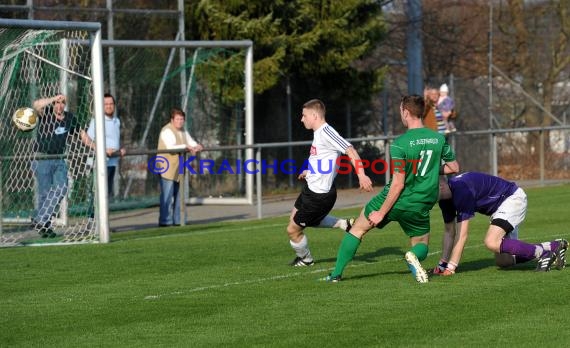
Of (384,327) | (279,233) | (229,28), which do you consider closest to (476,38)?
(229,28)

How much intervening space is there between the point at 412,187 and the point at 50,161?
7237mm

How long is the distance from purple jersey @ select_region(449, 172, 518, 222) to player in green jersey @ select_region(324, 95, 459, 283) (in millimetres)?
455

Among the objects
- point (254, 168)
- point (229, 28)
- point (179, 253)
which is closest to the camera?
point (179, 253)

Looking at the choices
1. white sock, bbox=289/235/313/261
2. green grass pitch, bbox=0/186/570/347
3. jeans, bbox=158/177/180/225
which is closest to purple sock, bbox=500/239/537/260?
green grass pitch, bbox=0/186/570/347

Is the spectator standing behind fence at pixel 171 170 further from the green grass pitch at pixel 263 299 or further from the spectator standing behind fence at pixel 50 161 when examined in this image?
the green grass pitch at pixel 263 299

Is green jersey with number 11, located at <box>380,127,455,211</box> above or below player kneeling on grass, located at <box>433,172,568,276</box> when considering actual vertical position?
above

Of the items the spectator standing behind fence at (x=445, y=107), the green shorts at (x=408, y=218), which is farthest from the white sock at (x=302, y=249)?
the spectator standing behind fence at (x=445, y=107)

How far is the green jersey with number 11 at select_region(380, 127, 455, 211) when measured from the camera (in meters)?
11.0

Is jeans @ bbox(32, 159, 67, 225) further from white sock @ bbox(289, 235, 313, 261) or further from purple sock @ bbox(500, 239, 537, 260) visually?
purple sock @ bbox(500, 239, 537, 260)

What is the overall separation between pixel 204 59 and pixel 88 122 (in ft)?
20.4

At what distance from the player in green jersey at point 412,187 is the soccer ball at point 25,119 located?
5.90 meters

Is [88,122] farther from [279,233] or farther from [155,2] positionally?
[155,2]

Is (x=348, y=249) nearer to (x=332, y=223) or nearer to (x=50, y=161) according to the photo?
(x=332, y=223)

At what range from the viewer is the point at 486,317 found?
30.6 feet
